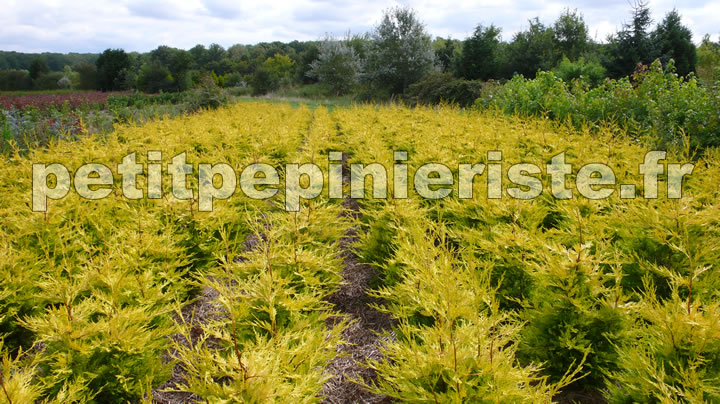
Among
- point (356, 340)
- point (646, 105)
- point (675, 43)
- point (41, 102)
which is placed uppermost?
point (675, 43)

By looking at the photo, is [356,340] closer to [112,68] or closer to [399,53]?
[399,53]

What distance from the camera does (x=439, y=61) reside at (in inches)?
1179

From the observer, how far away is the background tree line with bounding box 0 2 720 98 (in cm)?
2191

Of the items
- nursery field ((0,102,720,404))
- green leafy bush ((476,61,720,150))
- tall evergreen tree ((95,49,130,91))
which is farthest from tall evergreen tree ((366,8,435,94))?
tall evergreen tree ((95,49,130,91))

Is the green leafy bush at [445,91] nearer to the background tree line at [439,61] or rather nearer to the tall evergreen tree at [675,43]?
the background tree line at [439,61]

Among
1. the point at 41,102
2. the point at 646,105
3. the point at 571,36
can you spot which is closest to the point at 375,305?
the point at 646,105

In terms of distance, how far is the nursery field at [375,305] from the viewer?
1951 mm

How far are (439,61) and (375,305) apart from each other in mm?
29640

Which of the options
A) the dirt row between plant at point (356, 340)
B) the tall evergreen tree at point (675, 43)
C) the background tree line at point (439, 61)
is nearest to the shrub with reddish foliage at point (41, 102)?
the background tree line at point (439, 61)

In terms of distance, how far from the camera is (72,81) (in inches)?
1906

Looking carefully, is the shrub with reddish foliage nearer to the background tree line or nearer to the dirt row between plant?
the background tree line

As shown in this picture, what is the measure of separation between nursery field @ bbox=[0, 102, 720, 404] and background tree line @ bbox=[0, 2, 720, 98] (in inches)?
644

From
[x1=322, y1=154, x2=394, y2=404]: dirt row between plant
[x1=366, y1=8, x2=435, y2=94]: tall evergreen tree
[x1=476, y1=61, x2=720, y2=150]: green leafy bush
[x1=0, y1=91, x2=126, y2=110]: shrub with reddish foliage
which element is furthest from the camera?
[x1=366, y1=8, x2=435, y2=94]: tall evergreen tree

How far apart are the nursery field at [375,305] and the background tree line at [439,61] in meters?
16.4
